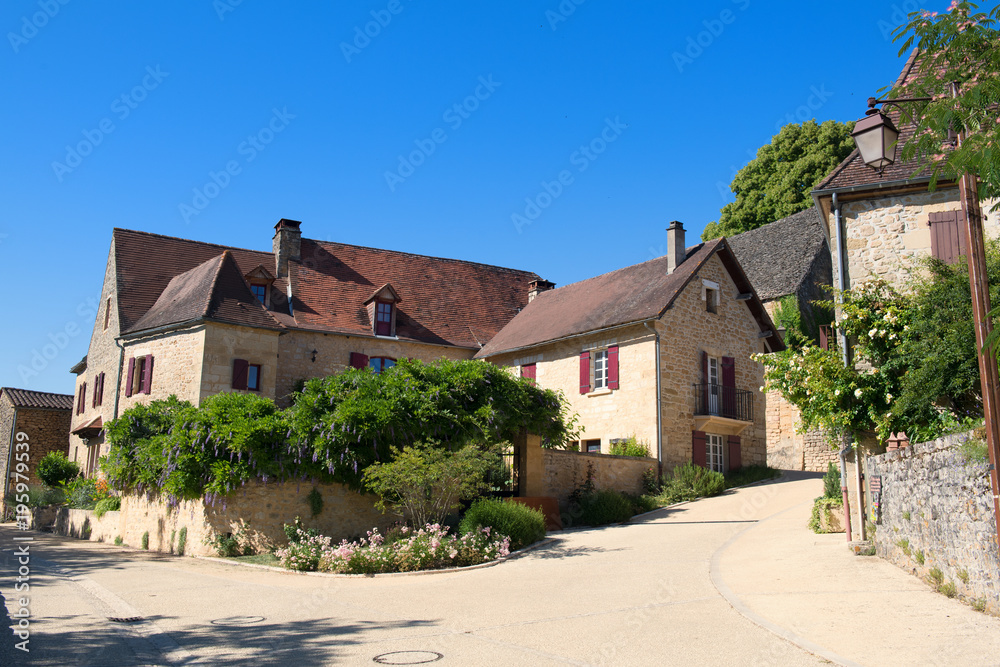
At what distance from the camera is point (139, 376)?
2422 cm

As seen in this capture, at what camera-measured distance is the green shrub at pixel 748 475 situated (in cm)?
2017

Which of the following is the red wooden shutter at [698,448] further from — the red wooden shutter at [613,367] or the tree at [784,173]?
the tree at [784,173]

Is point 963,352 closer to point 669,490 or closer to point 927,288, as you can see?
point 927,288

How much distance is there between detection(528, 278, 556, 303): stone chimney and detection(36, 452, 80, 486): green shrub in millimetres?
16976

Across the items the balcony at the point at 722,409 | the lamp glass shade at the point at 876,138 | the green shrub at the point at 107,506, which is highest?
the lamp glass shade at the point at 876,138

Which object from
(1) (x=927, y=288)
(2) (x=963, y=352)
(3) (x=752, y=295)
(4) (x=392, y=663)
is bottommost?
(4) (x=392, y=663)

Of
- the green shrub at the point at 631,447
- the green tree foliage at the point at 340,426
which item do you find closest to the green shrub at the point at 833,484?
the green tree foliage at the point at 340,426

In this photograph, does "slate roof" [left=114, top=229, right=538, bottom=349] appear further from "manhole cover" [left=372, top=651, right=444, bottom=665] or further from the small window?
"manhole cover" [left=372, top=651, right=444, bottom=665]

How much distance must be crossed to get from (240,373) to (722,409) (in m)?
13.7

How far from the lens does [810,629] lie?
6.98 m

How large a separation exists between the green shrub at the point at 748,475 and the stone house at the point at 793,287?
238cm

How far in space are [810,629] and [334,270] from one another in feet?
74.6

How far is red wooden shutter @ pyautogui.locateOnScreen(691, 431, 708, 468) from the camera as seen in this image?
2047cm

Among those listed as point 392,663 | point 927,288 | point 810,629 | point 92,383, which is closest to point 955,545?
point 810,629
